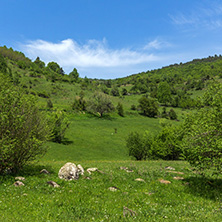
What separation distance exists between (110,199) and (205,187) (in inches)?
348

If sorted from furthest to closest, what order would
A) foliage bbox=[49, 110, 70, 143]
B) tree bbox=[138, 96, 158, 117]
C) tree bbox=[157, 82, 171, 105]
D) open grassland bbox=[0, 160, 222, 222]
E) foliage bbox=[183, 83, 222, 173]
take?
tree bbox=[157, 82, 171, 105] → tree bbox=[138, 96, 158, 117] → foliage bbox=[49, 110, 70, 143] → foliage bbox=[183, 83, 222, 173] → open grassland bbox=[0, 160, 222, 222]

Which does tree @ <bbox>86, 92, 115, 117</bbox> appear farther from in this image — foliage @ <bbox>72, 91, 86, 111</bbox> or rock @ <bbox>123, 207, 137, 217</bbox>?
rock @ <bbox>123, 207, 137, 217</bbox>

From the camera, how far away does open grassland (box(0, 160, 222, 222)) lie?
9.54 metres

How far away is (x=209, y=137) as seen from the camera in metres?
13.7

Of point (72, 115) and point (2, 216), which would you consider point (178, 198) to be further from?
point (72, 115)

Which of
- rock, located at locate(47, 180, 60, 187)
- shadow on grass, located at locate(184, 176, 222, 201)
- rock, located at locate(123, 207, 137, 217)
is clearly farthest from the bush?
shadow on grass, located at locate(184, 176, 222, 201)

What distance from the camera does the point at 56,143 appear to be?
5728 centimetres

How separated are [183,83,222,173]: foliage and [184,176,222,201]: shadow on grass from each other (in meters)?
2.04

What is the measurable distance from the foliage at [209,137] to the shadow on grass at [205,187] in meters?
2.04

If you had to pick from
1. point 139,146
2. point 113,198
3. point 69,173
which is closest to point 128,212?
point 113,198

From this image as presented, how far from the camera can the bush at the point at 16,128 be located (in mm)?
14883

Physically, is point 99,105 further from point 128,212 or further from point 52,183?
point 128,212

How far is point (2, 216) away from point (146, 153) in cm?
4102

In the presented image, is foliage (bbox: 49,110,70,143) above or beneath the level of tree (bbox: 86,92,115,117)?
beneath
